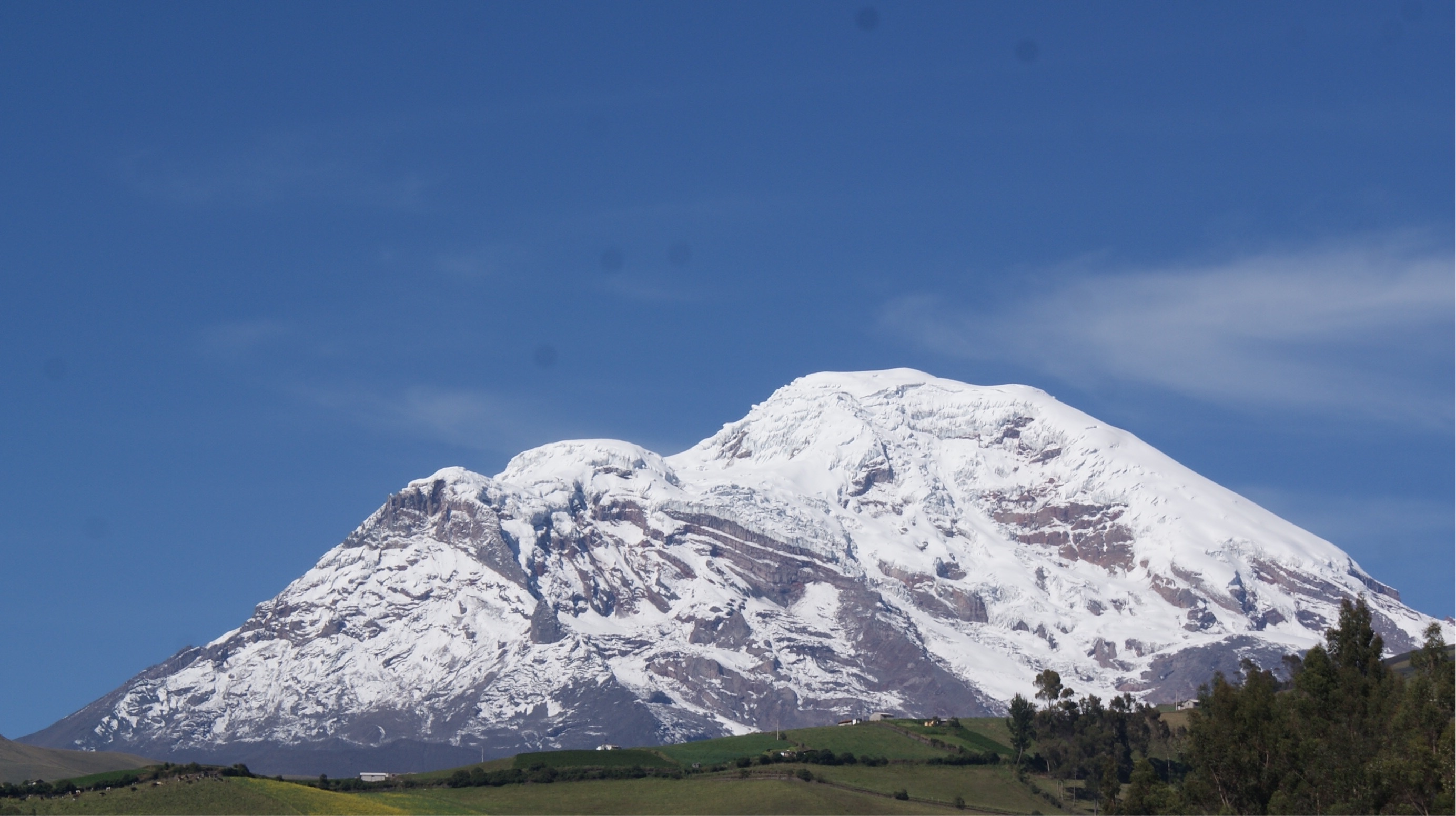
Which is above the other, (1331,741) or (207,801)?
(1331,741)

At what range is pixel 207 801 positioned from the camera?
164 metres

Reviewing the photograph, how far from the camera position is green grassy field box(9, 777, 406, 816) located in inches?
6260

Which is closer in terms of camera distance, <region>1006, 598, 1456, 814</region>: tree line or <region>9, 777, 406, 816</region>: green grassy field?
<region>1006, 598, 1456, 814</region>: tree line

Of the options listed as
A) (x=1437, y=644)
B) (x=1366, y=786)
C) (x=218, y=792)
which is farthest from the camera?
(x=218, y=792)

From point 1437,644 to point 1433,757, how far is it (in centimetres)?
2106

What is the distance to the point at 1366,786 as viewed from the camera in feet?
417

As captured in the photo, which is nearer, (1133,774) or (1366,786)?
(1366,786)

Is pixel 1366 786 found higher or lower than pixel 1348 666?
lower

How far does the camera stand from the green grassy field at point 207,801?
159000 mm

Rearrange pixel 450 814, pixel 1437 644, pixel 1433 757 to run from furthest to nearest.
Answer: pixel 450 814, pixel 1437 644, pixel 1433 757

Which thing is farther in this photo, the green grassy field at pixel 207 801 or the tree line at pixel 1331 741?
the green grassy field at pixel 207 801

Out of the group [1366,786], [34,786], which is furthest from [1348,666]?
[34,786]

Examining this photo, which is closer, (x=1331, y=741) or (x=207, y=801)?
(x=1331, y=741)

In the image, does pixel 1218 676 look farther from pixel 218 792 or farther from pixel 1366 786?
pixel 218 792
